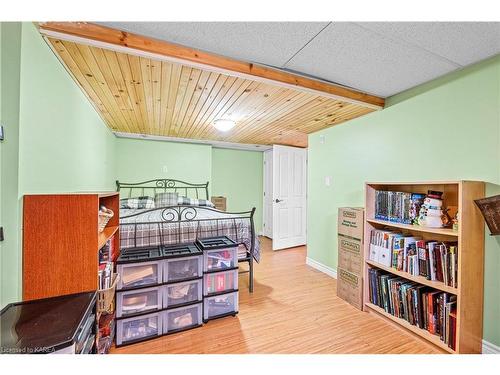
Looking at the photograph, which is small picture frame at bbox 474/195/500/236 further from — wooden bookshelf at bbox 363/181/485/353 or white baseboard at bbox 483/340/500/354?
white baseboard at bbox 483/340/500/354

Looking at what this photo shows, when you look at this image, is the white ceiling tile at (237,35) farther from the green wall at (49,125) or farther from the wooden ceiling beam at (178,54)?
the green wall at (49,125)

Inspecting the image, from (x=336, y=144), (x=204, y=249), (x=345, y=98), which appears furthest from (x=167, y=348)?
(x=336, y=144)

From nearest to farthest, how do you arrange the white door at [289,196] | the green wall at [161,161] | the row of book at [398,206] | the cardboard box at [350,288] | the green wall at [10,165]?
1. the green wall at [10,165]
2. the row of book at [398,206]
3. the cardboard box at [350,288]
4. the green wall at [161,161]
5. the white door at [289,196]

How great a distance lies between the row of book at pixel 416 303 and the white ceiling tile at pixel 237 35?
2.06 m

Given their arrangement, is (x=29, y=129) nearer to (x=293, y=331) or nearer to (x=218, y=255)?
(x=218, y=255)

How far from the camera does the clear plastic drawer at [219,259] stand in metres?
1.86

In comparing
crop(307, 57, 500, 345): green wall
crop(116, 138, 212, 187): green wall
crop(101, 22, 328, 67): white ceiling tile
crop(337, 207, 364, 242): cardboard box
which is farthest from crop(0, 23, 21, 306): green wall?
crop(116, 138, 212, 187): green wall

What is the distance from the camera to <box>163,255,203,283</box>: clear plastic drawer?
5.66 feet

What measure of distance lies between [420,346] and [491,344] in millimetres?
424

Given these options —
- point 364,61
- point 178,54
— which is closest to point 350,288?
point 364,61

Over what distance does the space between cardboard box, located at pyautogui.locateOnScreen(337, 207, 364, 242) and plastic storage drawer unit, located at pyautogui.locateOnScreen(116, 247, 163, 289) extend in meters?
1.89

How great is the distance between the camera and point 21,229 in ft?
3.40

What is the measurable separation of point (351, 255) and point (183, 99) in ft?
7.97

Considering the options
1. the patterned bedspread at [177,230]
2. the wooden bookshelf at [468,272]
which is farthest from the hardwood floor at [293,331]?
the patterned bedspread at [177,230]
